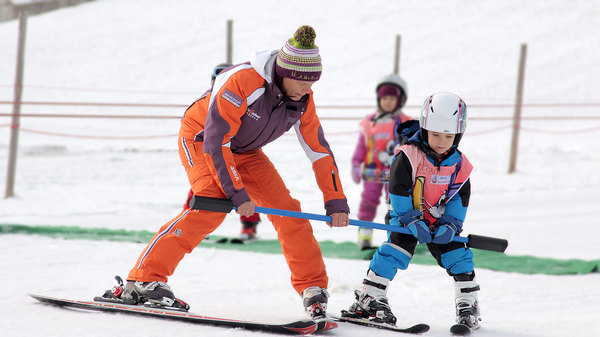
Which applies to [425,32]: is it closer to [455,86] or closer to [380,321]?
[455,86]

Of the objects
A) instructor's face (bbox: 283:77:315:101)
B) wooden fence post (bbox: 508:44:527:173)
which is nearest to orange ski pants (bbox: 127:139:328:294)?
instructor's face (bbox: 283:77:315:101)

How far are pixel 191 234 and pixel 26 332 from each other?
2.87 ft

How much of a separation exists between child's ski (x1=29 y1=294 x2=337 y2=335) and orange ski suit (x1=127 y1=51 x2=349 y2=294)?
0.56 ft

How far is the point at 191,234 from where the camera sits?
3.17 m

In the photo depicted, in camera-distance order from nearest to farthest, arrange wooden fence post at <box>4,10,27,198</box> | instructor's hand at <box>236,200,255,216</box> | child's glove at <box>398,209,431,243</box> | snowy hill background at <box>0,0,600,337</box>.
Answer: instructor's hand at <box>236,200,255,216</box>
child's glove at <box>398,209,431,243</box>
snowy hill background at <box>0,0,600,337</box>
wooden fence post at <box>4,10,27,198</box>

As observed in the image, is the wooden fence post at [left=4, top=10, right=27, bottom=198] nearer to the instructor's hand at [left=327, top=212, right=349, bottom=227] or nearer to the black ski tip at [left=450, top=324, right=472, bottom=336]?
the instructor's hand at [left=327, top=212, right=349, bottom=227]

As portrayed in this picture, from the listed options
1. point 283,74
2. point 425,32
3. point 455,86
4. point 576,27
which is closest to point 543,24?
point 576,27

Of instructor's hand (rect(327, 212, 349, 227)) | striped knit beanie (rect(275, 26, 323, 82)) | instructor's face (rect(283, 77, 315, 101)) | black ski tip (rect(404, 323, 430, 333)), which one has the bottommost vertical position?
black ski tip (rect(404, 323, 430, 333))

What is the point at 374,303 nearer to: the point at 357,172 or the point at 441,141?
the point at 441,141

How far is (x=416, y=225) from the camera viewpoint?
316cm

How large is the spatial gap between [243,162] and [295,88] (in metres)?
0.56

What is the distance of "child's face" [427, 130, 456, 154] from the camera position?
3234mm

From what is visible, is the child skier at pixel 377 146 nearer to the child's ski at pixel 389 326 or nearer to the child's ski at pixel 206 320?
the child's ski at pixel 389 326

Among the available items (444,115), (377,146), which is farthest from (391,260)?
(377,146)
